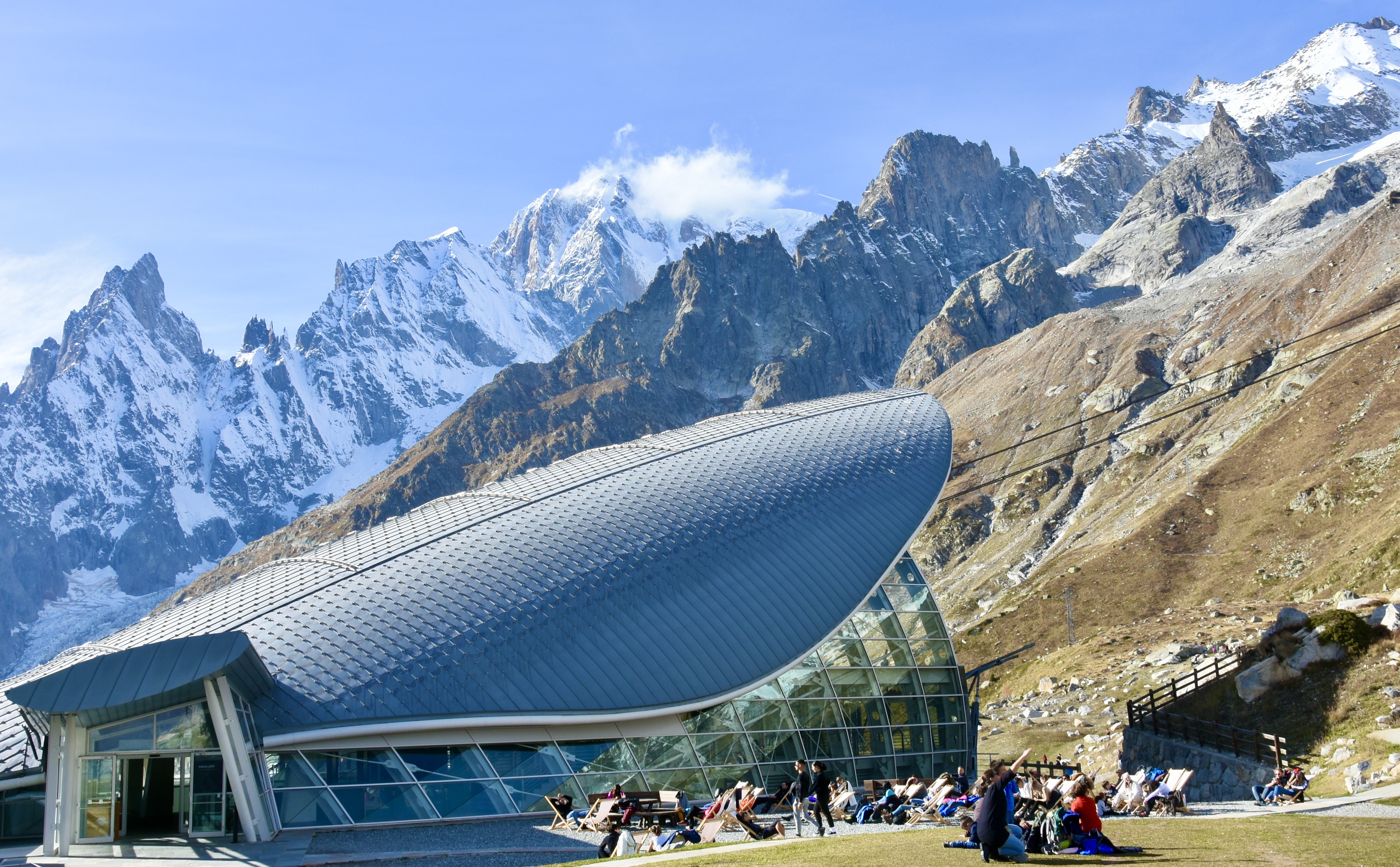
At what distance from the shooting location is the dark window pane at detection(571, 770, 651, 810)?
29922 mm

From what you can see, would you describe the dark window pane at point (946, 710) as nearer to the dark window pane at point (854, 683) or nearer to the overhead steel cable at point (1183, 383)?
the dark window pane at point (854, 683)

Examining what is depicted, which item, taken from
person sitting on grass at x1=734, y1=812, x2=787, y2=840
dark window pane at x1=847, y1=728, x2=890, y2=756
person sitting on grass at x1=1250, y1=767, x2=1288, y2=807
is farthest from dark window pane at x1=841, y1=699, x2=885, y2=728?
person sitting on grass at x1=1250, y1=767, x2=1288, y2=807

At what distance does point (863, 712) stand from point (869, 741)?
0.98 metres

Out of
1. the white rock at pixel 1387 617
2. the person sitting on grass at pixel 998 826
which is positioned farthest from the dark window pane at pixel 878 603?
the person sitting on grass at pixel 998 826

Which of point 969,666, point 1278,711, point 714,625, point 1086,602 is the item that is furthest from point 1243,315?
point 714,625

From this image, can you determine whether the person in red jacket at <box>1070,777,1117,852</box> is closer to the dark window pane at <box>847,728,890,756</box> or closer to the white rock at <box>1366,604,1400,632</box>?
the dark window pane at <box>847,728,890,756</box>

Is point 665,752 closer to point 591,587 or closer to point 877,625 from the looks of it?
point 591,587

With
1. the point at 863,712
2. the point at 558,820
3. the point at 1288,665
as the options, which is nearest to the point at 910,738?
the point at 863,712

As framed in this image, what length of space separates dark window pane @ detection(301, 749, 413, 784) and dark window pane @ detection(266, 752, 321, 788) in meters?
0.17

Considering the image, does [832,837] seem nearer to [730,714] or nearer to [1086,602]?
[730,714]

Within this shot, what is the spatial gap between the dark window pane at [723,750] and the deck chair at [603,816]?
6369mm

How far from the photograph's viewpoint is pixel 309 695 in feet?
94.2

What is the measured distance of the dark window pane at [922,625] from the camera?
39375 mm

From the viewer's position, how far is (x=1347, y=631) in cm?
3712
